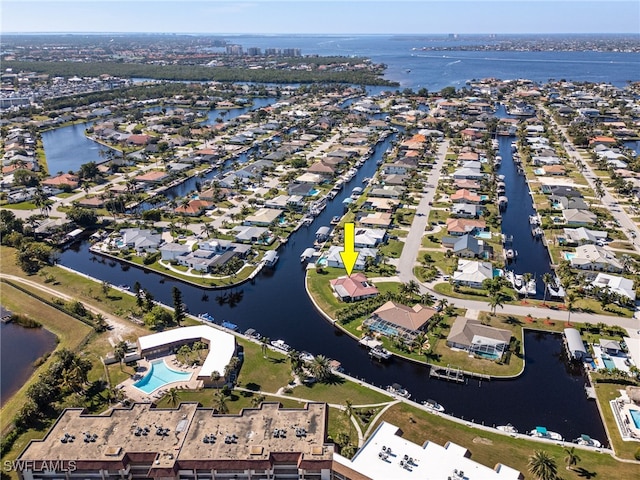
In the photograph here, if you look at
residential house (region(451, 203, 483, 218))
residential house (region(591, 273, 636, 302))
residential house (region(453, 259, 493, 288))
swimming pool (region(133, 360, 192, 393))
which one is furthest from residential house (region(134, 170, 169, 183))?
residential house (region(591, 273, 636, 302))

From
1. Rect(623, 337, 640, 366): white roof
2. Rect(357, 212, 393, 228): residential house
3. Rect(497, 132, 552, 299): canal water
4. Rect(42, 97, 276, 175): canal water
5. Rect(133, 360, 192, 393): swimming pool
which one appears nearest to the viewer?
Rect(133, 360, 192, 393): swimming pool

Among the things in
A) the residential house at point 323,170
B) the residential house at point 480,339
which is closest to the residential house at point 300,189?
the residential house at point 323,170

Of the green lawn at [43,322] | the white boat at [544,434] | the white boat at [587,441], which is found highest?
the white boat at [587,441]

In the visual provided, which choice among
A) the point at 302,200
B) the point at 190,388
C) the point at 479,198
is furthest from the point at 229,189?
the point at 190,388

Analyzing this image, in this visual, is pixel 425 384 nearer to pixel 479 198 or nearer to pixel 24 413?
pixel 24 413

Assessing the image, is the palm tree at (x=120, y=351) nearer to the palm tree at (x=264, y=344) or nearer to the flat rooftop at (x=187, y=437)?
the flat rooftop at (x=187, y=437)

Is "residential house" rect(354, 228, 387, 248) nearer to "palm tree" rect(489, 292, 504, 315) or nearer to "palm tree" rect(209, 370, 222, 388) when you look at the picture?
"palm tree" rect(489, 292, 504, 315)
